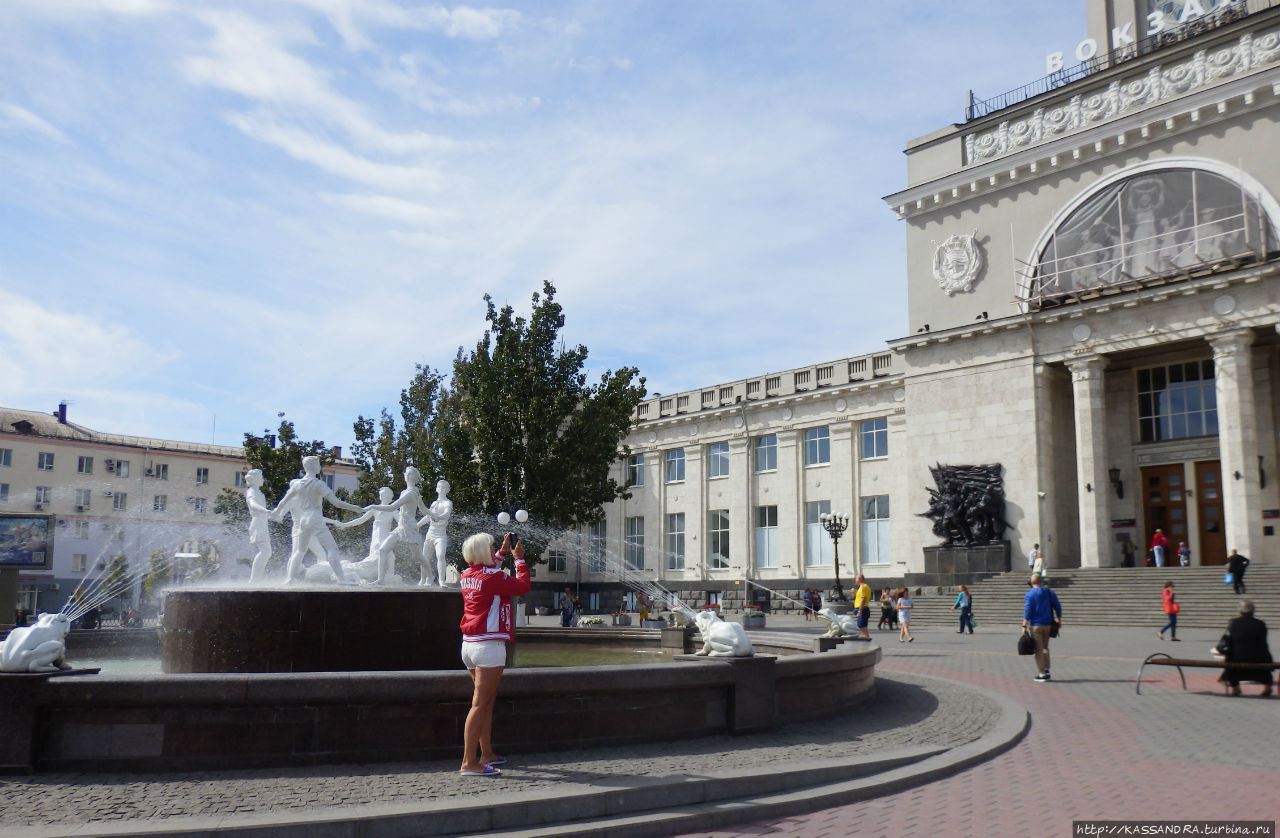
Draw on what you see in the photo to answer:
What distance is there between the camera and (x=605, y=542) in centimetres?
5984

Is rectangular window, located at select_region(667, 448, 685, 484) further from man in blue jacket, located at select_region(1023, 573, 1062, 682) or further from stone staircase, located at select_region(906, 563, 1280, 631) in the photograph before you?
man in blue jacket, located at select_region(1023, 573, 1062, 682)

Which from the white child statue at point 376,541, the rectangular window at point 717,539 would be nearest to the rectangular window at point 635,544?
the rectangular window at point 717,539

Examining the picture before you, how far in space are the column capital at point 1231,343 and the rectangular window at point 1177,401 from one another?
2.90m

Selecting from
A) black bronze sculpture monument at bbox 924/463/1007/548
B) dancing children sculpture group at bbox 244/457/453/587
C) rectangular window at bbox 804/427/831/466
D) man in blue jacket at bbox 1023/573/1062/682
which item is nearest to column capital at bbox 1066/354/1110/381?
black bronze sculpture monument at bbox 924/463/1007/548

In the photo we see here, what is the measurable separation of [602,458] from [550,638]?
40.0 ft

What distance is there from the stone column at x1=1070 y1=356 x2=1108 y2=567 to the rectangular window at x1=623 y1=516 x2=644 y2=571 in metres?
26.9

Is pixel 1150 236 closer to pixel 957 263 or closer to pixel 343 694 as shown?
pixel 957 263

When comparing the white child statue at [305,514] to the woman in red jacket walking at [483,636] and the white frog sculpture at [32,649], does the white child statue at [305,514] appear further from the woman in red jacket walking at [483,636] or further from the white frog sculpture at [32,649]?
the woman in red jacket walking at [483,636]

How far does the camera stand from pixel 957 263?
40656 millimetres

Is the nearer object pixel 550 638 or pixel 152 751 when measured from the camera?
pixel 152 751

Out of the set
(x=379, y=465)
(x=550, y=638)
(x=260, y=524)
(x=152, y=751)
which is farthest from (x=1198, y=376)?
(x=152, y=751)

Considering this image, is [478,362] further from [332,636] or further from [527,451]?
[332,636]

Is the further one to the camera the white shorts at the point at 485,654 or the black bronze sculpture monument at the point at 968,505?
the black bronze sculpture monument at the point at 968,505

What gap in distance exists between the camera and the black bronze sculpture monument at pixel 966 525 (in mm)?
36656
